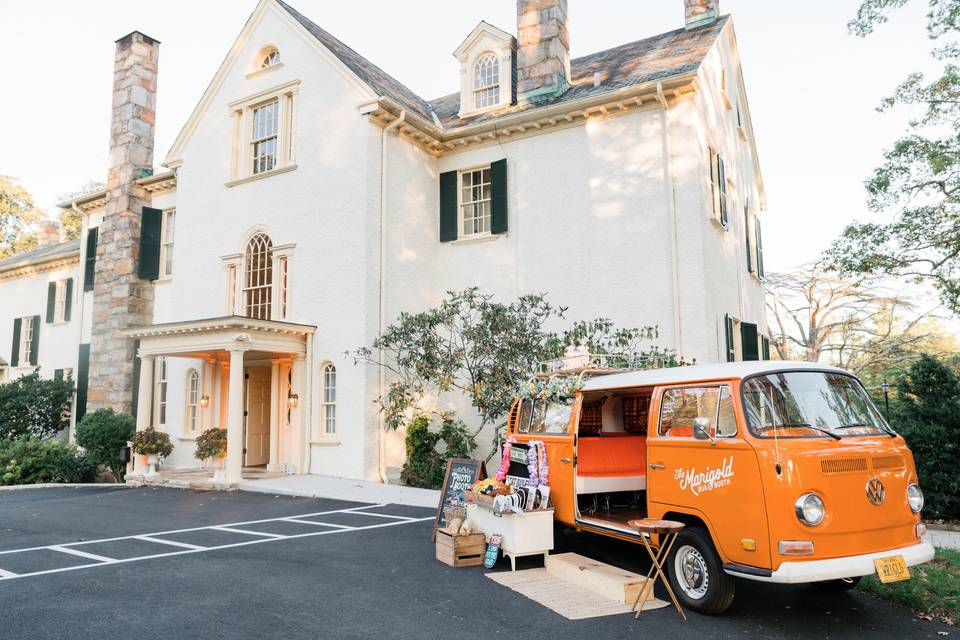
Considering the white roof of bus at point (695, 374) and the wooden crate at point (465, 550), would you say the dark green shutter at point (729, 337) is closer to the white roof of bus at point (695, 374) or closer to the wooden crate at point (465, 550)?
the white roof of bus at point (695, 374)

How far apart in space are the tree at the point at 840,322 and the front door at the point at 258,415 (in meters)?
19.8

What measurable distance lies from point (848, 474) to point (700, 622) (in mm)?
1678

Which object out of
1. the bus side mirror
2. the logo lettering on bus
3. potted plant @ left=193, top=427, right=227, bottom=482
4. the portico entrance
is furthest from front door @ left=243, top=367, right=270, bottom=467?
the bus side mirror

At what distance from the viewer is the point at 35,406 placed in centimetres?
2014

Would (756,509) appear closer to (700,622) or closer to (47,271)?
(700,622)

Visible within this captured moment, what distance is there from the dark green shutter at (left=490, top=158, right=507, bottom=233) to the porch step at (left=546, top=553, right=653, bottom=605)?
955 cm

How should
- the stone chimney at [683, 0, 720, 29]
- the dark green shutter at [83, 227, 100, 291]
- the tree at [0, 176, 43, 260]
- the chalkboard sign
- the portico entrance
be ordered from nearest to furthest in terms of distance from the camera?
the chalkboard sign → the portico entrance → the stone chimney at [683, 0, 720, 29] → the dark green shutter at [83, 227, 100, 291] → the tree at [0, 176, 43, 260]

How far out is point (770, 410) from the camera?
216 inches

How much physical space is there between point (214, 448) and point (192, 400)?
12.8ft

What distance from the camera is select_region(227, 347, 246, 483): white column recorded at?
1362 cm

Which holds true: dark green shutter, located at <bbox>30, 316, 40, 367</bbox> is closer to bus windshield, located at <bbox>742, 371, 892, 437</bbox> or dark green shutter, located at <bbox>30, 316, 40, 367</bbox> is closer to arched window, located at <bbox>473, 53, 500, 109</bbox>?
arched window, located at <bbox>473, 53, 500, 109</bbox>

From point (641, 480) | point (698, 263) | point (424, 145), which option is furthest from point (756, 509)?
point (424, 145)

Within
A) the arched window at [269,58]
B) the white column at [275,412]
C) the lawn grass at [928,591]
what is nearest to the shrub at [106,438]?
the white column at [275,412]

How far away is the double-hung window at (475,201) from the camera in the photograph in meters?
16.4
